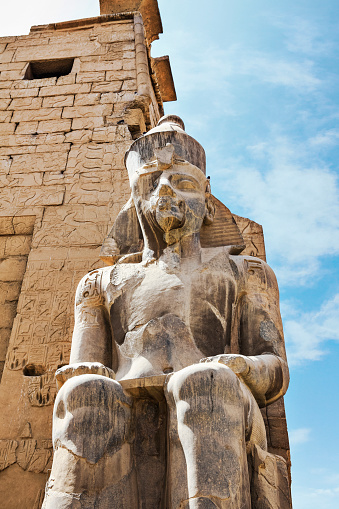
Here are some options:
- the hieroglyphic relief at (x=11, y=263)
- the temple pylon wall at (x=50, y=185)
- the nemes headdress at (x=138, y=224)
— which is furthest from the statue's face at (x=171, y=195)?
the hieroglyphic relief at (x=11, y=263)

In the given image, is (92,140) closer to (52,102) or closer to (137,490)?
(52,102)

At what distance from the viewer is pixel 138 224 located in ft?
13.8

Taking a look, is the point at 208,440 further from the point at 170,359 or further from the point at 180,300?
the point at 180,300

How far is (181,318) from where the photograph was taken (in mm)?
3434

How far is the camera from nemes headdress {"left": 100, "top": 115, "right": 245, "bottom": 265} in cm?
410

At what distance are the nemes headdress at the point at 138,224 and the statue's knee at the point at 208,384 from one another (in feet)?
4.40

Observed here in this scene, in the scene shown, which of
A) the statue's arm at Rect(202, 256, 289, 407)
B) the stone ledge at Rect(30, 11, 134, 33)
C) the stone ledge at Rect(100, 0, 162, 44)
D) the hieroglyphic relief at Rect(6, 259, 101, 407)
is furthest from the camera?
the stone ledge at Rect(100, 0, 162, 44)

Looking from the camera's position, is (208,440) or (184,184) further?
(184,184)

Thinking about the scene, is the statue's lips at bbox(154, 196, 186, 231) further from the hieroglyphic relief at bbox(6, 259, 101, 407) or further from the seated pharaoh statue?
the hieroglyphic relief at bbox(6, 259, 101, 407)

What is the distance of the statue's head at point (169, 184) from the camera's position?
12.4ft

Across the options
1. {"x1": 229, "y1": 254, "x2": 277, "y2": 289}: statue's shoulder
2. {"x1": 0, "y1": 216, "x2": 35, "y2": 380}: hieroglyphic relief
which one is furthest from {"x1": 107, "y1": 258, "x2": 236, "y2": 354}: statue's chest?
{"x1": 0, "y1": 216, "x2": 35, "y2": 380}: hieroglyphic relief

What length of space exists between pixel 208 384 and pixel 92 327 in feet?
3.87

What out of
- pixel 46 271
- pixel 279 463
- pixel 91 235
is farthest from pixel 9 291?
pixel 279 463

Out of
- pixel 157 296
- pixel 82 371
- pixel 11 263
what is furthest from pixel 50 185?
pixel 82 371
